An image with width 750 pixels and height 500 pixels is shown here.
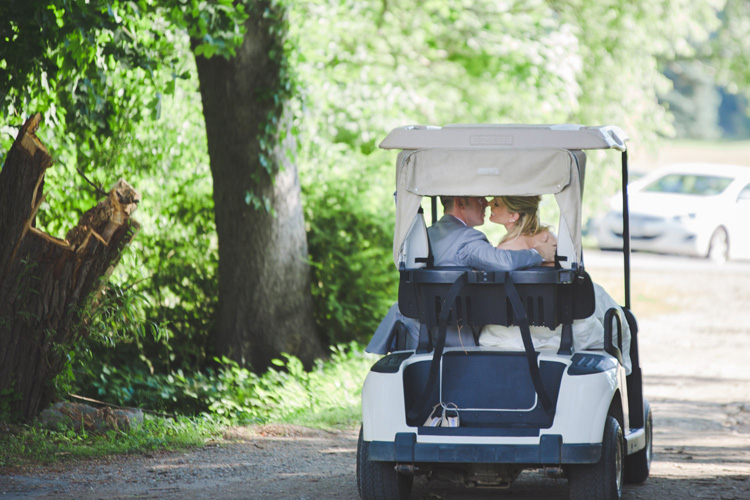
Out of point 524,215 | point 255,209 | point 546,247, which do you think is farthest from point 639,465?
point 255,209

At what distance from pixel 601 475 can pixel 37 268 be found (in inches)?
163

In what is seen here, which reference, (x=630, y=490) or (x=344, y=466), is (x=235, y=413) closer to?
(x=344, y=466)

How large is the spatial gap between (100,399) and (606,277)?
10.6 m

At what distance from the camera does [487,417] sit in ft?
17.3

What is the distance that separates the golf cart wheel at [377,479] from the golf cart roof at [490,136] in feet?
5.25

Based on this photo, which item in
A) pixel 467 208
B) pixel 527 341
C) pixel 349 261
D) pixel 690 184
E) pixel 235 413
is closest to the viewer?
pixel 527 341

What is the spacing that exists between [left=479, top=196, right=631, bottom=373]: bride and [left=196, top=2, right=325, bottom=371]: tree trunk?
409 centimetres

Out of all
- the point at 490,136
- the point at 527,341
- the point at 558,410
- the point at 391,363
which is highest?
the point at 490,136

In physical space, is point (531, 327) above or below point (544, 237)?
below

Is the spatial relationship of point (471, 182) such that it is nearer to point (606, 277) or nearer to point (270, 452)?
point (270, 452)

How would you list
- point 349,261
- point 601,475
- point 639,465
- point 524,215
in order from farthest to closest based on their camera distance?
1. point 349,261
2. point 639,465
3. point 524,215
4. point 601,475

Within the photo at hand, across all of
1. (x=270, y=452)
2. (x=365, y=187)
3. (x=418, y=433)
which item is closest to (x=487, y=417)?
(x=418, y=433)

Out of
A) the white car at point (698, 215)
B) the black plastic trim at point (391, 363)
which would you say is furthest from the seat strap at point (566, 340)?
the white car at point (698, 215)

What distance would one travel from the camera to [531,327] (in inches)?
216
